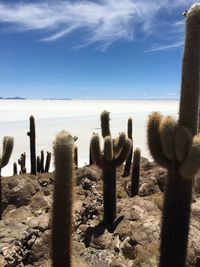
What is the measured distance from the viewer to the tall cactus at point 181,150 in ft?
20.6

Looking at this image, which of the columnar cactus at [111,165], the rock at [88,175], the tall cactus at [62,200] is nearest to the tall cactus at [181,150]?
the tall cactus at [62,200]

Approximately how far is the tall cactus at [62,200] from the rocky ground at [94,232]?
2.29ft

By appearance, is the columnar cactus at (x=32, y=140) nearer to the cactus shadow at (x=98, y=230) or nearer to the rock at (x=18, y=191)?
the rock at (x=18, y=191)

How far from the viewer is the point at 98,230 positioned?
10523 millimetres

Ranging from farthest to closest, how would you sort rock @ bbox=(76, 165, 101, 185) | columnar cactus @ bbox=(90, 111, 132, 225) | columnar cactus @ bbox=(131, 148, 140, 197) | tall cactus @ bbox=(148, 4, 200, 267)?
rock @ bbox=(76, 165, 101, 185), columnar cactus @ bbox=(131, 148, 140, 197), columnar cactus @ bbox=(90, 111, 132, 225), tall cactus @ bbox=(148, 4, 200, 267)

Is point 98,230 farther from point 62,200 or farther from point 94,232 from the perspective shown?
point 62,200

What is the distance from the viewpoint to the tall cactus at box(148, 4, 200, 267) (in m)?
6.28

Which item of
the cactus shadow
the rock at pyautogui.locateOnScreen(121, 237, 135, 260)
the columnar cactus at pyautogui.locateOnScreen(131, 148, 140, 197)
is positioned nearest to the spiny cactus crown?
the rock at pyautogui.locateOnScreen(121, 237, 135, 260)

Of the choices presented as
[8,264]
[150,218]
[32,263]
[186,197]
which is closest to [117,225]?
[150,218]

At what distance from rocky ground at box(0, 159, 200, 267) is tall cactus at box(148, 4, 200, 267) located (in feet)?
4.68

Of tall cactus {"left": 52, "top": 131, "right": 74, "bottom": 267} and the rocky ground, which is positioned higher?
tall cactus {"left": 52, "top": 131, "right": 74, "bottom": 267}

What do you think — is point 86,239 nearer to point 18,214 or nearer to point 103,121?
point 18,214

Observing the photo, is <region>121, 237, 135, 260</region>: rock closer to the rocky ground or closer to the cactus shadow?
the rocky ground

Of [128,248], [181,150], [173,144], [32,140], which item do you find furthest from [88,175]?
[181,150]
